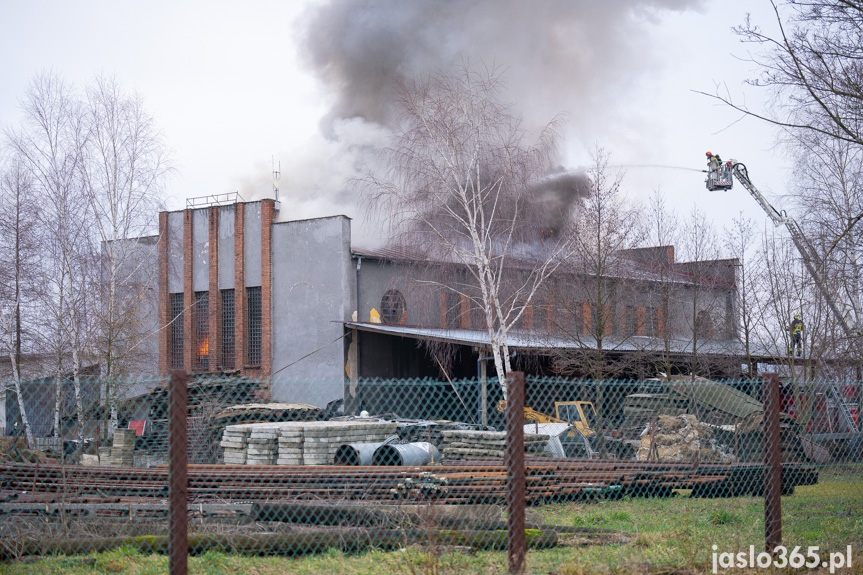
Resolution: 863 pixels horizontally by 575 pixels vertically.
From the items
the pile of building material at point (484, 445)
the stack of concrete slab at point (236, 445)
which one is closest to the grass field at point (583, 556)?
the pile of building material at point (484, 445)

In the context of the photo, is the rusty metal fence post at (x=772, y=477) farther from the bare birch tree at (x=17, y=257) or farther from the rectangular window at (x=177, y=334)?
the rectangular window at (x=177, y=334)

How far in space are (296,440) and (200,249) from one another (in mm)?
18197

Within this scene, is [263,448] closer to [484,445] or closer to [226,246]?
[484,445]

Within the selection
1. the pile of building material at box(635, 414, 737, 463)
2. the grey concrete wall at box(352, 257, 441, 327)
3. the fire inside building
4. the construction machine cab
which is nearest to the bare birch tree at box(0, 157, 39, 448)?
the fire inside building

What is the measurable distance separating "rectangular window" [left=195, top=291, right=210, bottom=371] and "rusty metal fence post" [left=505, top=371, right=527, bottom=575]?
86.5 ft

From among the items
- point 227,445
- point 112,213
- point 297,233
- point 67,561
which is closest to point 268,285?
point 297,233

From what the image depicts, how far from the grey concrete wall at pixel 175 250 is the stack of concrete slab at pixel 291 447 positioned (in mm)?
17855

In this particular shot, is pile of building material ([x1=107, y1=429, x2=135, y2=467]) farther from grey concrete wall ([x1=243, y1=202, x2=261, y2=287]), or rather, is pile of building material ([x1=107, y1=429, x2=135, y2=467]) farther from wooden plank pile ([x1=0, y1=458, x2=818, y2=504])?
grey concrete wall ([x1=243, y1=202, x2=261, y2=287])

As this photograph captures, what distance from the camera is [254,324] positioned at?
1155 inches

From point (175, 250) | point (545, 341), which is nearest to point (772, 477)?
point (545, 341)

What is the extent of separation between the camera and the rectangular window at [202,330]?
98.1ft

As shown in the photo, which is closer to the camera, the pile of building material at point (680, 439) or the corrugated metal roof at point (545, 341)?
the pile of building material at point (680, 439)

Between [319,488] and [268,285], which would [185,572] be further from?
[268,285]

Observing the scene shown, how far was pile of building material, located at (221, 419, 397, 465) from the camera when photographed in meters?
14.0
